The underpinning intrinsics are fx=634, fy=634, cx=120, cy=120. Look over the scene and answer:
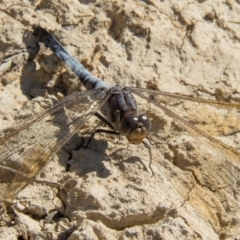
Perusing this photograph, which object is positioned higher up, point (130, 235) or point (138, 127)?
point (138, 127)

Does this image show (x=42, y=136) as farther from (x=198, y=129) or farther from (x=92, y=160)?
(x=198, y=129)

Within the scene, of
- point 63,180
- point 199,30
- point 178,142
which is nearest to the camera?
A: point 63,180

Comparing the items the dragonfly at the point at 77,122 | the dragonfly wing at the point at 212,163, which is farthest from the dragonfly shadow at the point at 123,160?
the dragonfly wing at the point at 212,163

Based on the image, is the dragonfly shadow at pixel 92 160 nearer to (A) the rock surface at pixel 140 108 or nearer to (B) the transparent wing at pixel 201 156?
(A) the rock surface at pixel 140 108

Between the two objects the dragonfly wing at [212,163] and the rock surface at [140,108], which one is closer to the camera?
the rock surface at [140,108]

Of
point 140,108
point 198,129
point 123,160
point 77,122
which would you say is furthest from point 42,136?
point 198,129

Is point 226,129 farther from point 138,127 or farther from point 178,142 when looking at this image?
point 138,127

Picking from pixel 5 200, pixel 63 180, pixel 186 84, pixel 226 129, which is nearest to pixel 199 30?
pixel 186 84

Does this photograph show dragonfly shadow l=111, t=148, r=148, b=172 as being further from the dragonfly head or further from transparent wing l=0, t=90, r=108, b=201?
transparent wing l=0, t=90, r=108, b=201
